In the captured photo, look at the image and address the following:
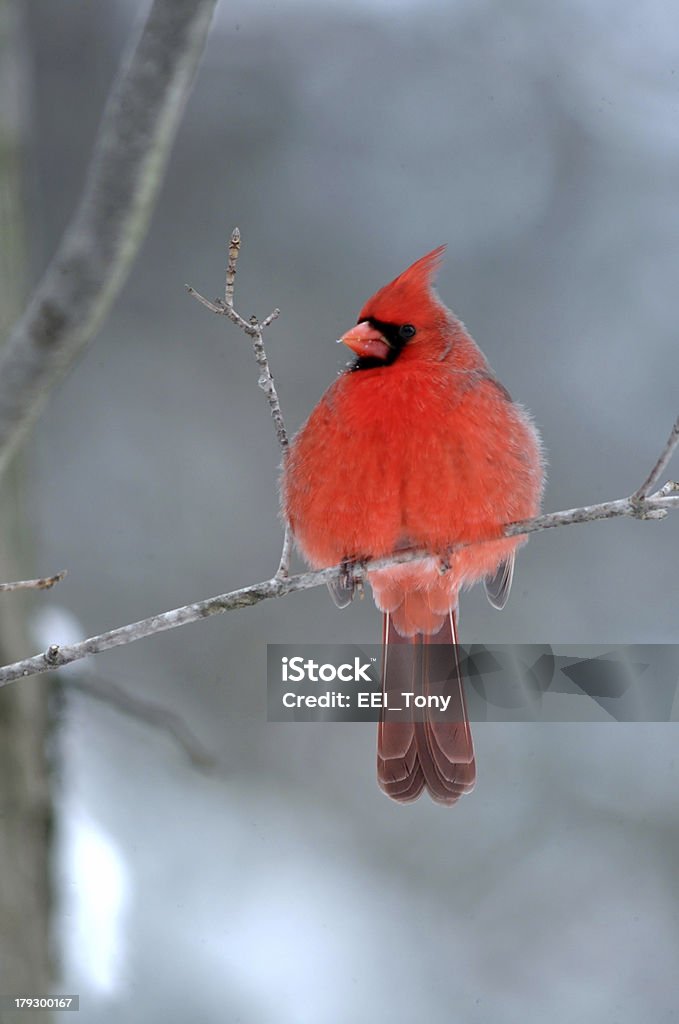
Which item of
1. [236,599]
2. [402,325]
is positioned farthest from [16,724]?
[402,325]

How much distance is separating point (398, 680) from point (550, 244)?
1904 mm

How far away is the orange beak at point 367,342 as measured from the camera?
101 inches

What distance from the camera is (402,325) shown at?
8.57 feet

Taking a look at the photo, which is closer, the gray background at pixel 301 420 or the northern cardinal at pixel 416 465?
the northern cardinal at pixel 416 465

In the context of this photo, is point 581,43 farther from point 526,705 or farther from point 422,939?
point 422,939

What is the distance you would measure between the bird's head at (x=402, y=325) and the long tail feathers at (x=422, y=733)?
0.82 m

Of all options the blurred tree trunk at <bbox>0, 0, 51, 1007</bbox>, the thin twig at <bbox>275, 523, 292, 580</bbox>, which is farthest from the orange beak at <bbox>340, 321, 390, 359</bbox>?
the blurred tree trunk at <bbox>0, 0, 51, 1007</bbox>

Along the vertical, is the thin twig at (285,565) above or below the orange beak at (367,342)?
below

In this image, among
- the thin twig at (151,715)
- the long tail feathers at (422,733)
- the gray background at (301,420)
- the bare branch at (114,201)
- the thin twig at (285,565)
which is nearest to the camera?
the bare branch at (114,201)

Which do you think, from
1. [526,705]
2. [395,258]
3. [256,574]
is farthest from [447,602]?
[395,258]

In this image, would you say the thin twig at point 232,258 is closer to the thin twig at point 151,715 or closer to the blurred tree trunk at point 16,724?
Result: the blurred tree trunk at point 16,724

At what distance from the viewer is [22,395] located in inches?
51.6

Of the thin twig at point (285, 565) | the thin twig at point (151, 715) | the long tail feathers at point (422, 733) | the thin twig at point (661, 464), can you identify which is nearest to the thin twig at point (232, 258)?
the thin twig at point (285, 565)

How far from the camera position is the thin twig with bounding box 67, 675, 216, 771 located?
2248 mm
